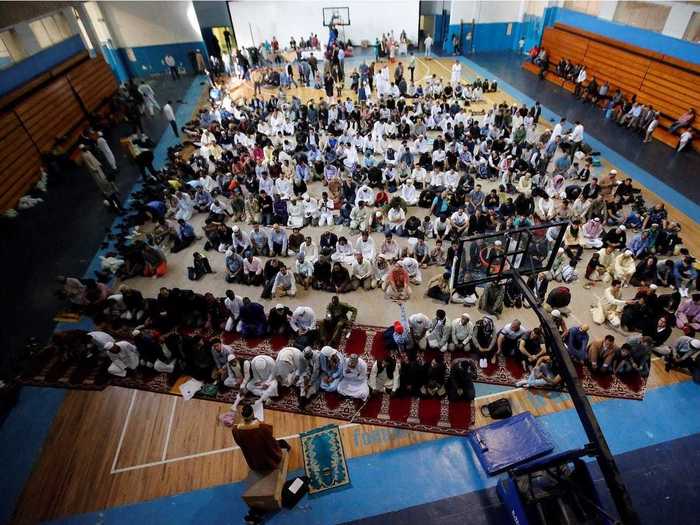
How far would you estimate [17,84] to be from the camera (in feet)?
43.3

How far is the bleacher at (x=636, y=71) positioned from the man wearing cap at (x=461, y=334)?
1241 cm

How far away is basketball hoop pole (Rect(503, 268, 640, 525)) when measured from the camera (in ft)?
10.4

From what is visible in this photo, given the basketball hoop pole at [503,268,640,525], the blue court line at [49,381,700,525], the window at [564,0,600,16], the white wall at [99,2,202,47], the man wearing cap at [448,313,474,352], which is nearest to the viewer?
the basketball hoop pole at [503,268,640,525]

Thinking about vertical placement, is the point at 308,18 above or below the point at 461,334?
above

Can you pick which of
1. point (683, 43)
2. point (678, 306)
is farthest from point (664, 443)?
point (683, 43)

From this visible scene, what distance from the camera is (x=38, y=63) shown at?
14.4m

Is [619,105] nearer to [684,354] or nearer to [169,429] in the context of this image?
[684,354]

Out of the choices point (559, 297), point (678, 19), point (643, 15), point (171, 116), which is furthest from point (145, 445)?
point (643, 15)

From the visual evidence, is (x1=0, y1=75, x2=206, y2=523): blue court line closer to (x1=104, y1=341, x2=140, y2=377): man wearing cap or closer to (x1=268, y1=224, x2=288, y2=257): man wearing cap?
(x1=104, y1=341, x2=140, y2=377): man wearing cap

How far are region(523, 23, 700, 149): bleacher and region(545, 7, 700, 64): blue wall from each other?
216 mm

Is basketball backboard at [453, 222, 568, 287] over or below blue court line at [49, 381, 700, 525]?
over

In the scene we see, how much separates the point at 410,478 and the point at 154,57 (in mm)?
24966

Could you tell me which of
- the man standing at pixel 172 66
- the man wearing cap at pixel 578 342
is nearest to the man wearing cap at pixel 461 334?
the man wearing cap at pixel 578 342

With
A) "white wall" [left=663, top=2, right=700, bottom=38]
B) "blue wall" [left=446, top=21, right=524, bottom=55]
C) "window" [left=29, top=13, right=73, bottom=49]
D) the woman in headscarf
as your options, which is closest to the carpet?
the woman in headscarf
